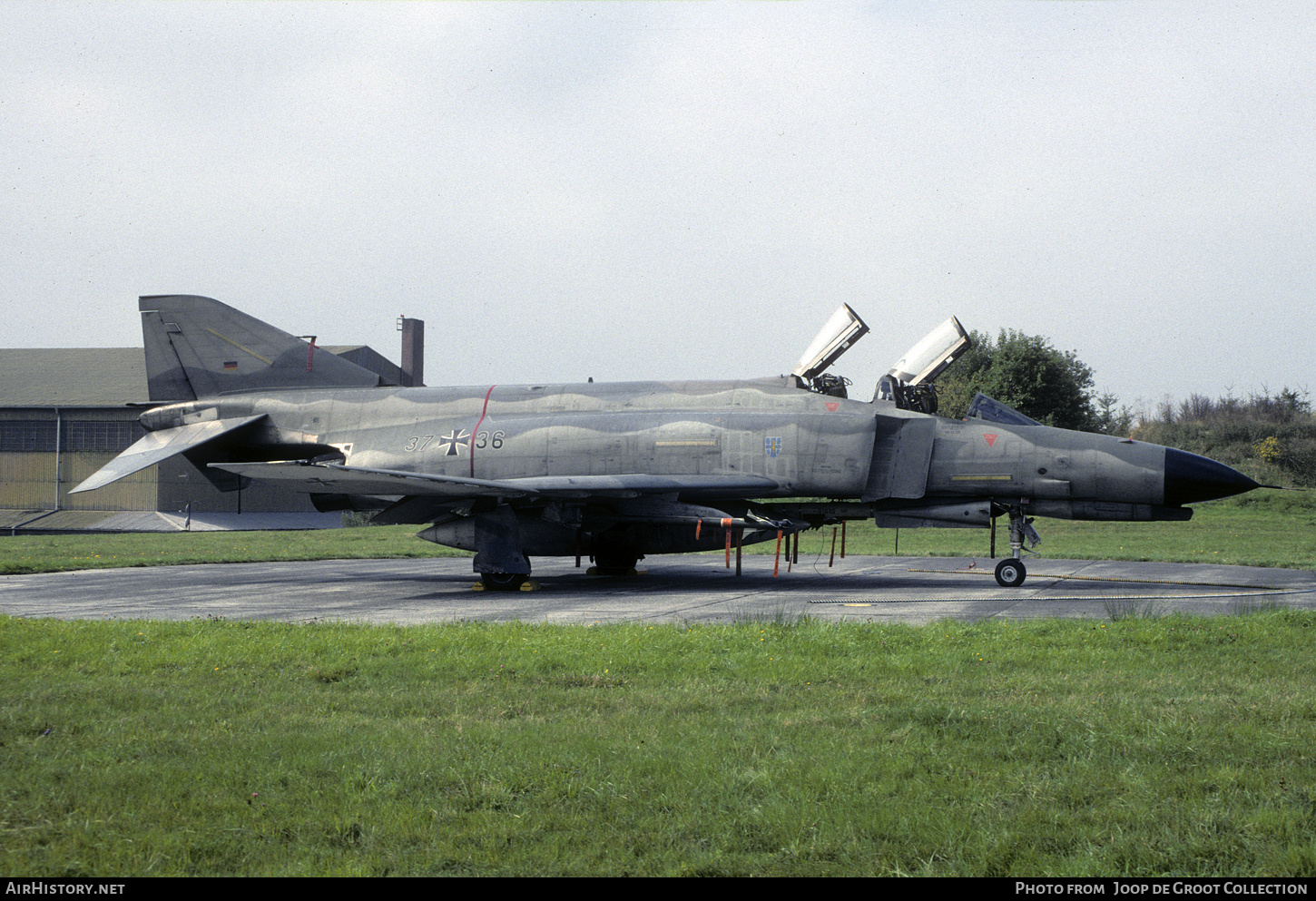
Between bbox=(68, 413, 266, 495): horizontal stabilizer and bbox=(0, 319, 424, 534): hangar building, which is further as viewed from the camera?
bbox=(0, 319, 424, 534): hangar building

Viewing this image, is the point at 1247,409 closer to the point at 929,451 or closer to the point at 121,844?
the point at 929,451

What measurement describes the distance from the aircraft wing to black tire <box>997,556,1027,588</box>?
372 cm

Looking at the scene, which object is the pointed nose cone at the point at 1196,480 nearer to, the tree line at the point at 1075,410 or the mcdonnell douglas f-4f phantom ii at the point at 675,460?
the mcdonnell douglas f-4f phantom ii at the point at 675,460

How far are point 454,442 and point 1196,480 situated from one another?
1196 centimetres

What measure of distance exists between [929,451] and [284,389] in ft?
39.8

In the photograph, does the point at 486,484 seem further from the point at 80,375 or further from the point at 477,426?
the point at 80,375

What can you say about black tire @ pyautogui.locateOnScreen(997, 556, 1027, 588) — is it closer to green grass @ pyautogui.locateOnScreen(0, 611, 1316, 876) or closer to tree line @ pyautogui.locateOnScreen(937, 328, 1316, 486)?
green grass @ pyautogui.locateOnScreen(0, 611, 1316, 876)

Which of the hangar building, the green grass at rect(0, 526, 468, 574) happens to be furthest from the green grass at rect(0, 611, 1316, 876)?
the hangar building

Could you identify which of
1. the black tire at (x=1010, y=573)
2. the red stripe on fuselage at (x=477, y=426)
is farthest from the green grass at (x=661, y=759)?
the red stripe on fuselage at (x=477, y=426)

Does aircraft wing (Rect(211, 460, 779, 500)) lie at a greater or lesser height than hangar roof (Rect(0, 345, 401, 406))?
lesser

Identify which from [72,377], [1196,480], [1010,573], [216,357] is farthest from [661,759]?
[72,377]

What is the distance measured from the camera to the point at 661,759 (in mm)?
4785

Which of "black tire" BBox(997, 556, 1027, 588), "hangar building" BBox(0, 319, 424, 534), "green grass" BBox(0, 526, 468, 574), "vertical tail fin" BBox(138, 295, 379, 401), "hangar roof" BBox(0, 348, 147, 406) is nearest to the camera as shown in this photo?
"black tire" BBox(997, 556, 1027, 588)

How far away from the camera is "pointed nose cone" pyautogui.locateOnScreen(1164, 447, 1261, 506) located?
13.9 meters
